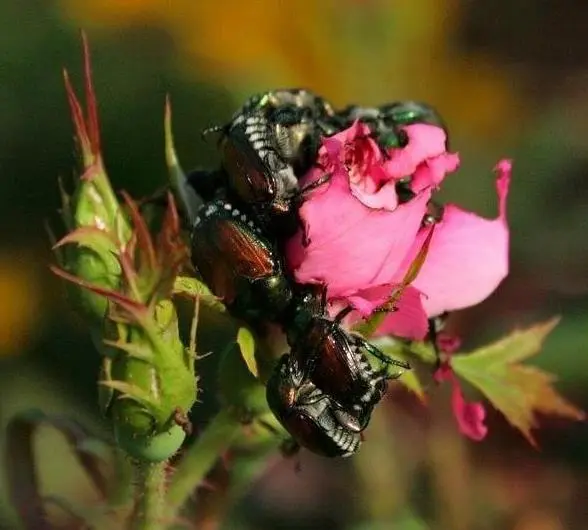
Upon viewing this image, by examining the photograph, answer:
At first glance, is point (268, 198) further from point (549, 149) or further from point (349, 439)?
point (549, 149)

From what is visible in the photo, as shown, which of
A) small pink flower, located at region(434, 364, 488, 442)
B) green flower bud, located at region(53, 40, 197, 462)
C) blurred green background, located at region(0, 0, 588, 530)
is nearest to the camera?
green flower bud, located at region(53, 40, 197, 462)

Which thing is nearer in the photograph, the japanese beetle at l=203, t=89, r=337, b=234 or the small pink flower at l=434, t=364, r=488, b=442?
the japanese beetle at l=203, t=89, r=337, b=234

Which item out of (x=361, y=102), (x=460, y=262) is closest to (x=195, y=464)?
(x=460, y=262)

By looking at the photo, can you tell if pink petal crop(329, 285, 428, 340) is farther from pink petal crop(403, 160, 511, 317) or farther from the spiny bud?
the spiny bud

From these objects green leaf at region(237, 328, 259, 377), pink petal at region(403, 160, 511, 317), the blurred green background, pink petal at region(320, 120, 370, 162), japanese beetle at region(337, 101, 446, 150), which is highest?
pink petal at region(320, 120, 370, 162)

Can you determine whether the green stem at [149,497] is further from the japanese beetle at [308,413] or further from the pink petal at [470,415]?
the pink petal at [470,415]

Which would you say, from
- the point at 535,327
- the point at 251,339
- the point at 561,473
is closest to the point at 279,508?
the point at 561,473

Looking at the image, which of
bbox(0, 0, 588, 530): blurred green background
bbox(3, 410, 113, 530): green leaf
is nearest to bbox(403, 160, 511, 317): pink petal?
bbox(3, 410, 113, 530): green leaf
